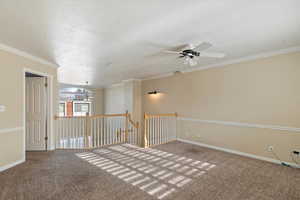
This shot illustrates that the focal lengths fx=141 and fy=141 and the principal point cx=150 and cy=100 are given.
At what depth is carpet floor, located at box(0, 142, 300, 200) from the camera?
2158 mm

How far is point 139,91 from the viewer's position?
22.9ft

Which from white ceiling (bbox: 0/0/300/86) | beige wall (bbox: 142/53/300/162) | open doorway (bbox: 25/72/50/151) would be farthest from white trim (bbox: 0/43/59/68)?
beige wall (bbox: 142/53/300/162)

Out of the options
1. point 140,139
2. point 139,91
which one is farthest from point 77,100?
point 140,139

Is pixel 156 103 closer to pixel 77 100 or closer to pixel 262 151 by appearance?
pixel 262 151

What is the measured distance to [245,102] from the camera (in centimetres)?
378

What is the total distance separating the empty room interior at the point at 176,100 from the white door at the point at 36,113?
0.09 feet

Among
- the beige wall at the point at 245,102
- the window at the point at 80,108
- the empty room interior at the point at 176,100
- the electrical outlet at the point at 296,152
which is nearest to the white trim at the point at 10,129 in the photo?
the empty room interior at the point at 176,100

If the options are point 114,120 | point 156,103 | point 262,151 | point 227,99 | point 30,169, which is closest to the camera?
point 30,169

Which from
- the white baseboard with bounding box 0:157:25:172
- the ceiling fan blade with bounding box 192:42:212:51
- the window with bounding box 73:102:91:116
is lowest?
the white baseboard with bounding box 0:157:25:172

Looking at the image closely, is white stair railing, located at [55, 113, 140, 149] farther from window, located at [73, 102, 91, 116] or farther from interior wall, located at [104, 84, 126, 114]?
window, located at [73, 102, 91, 116]

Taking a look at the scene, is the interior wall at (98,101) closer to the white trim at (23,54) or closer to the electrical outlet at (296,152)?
the white trim at (23,54)

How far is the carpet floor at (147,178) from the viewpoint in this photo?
216 cm

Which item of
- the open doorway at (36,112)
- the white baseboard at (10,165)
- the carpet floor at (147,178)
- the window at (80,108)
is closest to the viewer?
the carpet floor at (147,178)

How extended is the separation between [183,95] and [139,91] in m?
2.47
